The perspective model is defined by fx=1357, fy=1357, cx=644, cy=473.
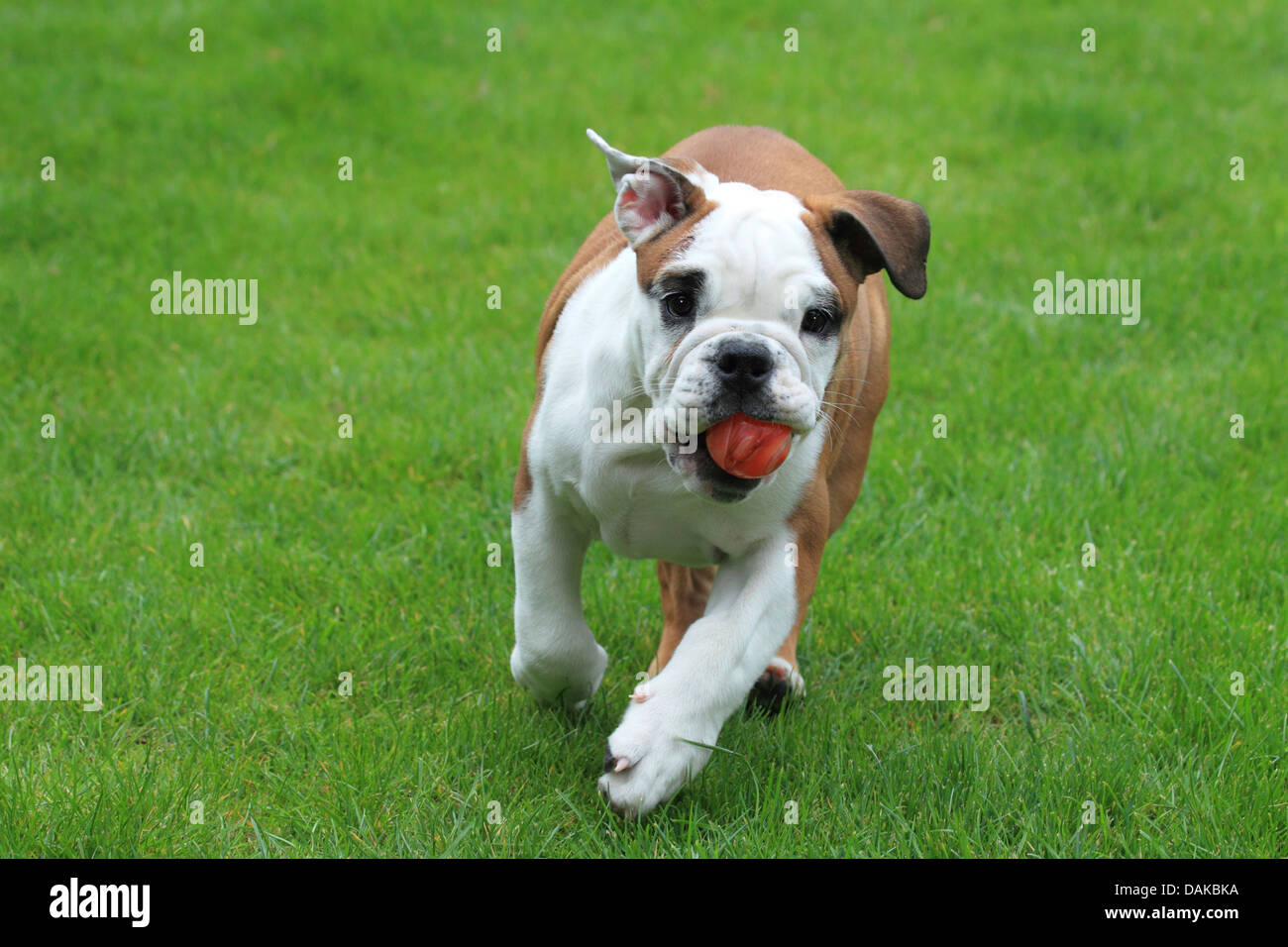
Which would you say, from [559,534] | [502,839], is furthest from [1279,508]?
[502,839]

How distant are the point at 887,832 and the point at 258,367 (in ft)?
13.6

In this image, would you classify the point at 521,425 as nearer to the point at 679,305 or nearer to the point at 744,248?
the point at 679,305

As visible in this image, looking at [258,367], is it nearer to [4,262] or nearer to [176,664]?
[4,262]

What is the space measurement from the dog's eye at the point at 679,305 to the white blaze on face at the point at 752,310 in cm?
4

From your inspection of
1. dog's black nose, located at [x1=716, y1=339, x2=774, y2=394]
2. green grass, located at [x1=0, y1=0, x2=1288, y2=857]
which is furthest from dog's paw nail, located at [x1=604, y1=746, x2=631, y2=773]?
dog's black nose, located at [x1=716, y1=339, x2=774, y2=394]

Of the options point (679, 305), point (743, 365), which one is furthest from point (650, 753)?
point (679, 305)

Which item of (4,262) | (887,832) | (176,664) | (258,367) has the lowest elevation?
(887,832)

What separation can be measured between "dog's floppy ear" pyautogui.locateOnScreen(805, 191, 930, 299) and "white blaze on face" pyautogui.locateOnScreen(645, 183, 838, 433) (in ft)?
0.52

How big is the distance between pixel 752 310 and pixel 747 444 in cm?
34

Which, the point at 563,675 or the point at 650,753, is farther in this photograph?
the point at 563,675

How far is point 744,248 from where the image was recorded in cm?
333

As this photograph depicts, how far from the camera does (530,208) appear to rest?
26.9ft

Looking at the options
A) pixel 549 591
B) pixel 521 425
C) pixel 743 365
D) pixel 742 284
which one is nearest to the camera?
pixel 743 365

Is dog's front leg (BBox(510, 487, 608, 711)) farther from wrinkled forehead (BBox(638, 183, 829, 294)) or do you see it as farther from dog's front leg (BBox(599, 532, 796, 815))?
wrinkled forehead (BBox(638, 183, 829, 294))
